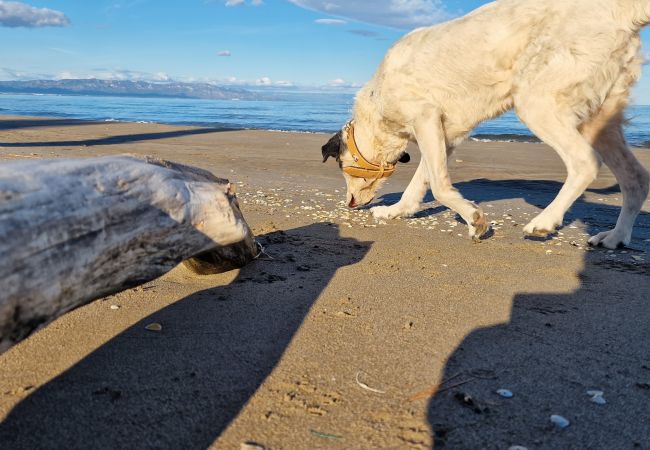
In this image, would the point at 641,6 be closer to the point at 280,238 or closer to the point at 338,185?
the point at 280,238

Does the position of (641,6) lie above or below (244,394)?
above

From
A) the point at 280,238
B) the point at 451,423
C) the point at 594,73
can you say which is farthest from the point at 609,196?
the point at 451,423

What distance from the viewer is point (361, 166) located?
591 cm

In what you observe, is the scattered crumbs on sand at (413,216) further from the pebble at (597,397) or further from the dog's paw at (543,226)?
the pebble at (597,397)

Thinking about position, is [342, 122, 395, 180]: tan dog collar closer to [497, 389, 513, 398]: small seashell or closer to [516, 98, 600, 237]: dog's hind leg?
[516, 98, 600, 237]: dog's hind leg

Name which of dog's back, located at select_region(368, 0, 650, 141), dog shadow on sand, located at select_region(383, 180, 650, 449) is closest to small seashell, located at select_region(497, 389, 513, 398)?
dog shadow on sand, located at select_region(383, 180, 650, 449)

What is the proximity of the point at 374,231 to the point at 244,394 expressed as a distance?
10.5ft

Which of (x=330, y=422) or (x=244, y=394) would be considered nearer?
(x=330, y=422)

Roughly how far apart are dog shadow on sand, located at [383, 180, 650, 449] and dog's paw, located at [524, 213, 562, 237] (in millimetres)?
971

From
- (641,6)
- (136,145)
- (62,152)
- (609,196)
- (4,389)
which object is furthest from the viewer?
(136,145)

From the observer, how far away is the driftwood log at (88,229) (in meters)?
1.63

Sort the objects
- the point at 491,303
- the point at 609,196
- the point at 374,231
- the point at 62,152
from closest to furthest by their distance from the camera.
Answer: the point at 491,303
the point at 374,231
the point at 609,196
the point at 62,152

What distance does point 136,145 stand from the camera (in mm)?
12797

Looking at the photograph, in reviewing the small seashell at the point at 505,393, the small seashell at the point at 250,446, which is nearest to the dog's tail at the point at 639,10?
the small seashell at the point at 505,393
